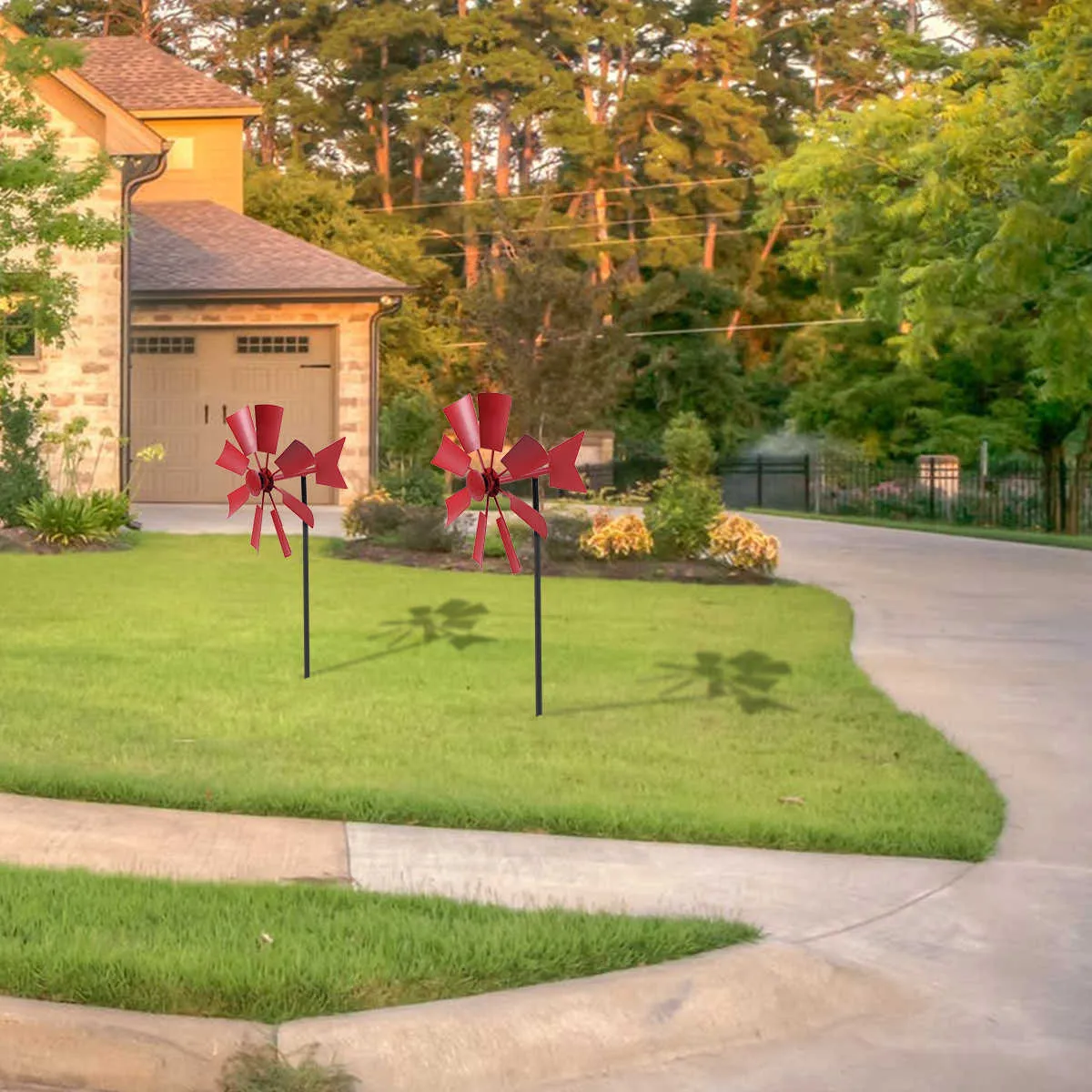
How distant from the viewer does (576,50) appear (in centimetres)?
5712

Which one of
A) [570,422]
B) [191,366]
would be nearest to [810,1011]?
[191,366]

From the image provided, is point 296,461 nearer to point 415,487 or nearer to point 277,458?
point 277,458

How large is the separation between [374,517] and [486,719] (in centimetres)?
1155

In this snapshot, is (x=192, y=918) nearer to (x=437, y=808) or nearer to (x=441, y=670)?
(x=437, y=808)

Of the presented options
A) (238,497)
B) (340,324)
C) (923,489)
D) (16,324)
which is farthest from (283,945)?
(923,489)

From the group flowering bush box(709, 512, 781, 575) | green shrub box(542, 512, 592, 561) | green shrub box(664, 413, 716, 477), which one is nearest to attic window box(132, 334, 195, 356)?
green shrub box(664, 413, 716, 477)

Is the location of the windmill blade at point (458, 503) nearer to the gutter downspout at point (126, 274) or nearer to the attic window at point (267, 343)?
the gutter downspout at point (126, 274)

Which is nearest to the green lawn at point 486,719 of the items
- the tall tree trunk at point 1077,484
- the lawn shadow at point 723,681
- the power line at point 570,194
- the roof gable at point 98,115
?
the lawn shadow at point 723,681

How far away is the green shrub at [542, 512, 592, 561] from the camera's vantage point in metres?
19.2

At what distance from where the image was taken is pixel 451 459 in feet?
31.8

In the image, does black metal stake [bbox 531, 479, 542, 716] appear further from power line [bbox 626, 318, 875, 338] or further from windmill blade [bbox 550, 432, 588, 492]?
power line [bbox 626, 318, 875, 338]

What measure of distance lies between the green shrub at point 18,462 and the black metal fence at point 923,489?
59.9ft

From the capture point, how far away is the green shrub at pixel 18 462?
70.0 ft

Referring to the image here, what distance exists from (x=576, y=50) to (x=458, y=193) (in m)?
5.99
